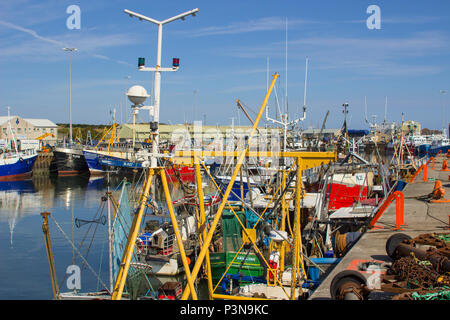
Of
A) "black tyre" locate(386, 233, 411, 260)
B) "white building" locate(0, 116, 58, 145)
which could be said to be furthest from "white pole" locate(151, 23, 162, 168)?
"white building" locate(0, 116, 58, 145)

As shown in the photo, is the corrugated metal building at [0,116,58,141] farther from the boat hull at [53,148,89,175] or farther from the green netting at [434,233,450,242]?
the green netting at [434,233,450,242]

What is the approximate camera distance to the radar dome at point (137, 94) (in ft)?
25.3

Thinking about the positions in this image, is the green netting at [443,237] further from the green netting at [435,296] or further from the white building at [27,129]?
the white building at [27,129]

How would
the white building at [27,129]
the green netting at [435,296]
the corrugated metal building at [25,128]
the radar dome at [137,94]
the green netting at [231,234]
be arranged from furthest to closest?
1. the corrugated metal building at [25,128]
2. the white building at [27,129]
3. the green netting at [231,234]
4. the radar dome at [137,94]
5. the green netting at [435,296]

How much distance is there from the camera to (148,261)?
59.7 ft

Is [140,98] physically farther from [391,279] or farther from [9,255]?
[9,255]

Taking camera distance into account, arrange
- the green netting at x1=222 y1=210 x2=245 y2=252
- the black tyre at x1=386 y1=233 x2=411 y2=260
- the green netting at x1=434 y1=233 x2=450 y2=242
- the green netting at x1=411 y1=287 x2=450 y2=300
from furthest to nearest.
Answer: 1. the green netting at x1=222 y1=210 x2=245 y2=252
2. the green netting at x1=434 y1=233 x2=450 y2=242
3. the black tyre at x1=386 y1=233 x2=411 y2=260
4. the green netting at x1=411 y1=287 x2=450 y2=300

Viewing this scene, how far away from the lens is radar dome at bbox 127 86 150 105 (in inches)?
304

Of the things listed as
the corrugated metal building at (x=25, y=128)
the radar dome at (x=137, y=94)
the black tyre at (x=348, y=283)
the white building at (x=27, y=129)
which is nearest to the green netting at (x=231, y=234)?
the black tyre at (x=348, y=283)

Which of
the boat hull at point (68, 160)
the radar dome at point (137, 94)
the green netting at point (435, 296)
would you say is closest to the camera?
the green netting at point (435, 296)

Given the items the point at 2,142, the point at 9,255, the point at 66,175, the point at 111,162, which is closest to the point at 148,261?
the point at 9,255

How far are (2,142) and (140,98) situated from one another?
76.0 m

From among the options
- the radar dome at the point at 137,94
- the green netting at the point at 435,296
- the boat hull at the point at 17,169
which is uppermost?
the radar dome at the point at 137,94
